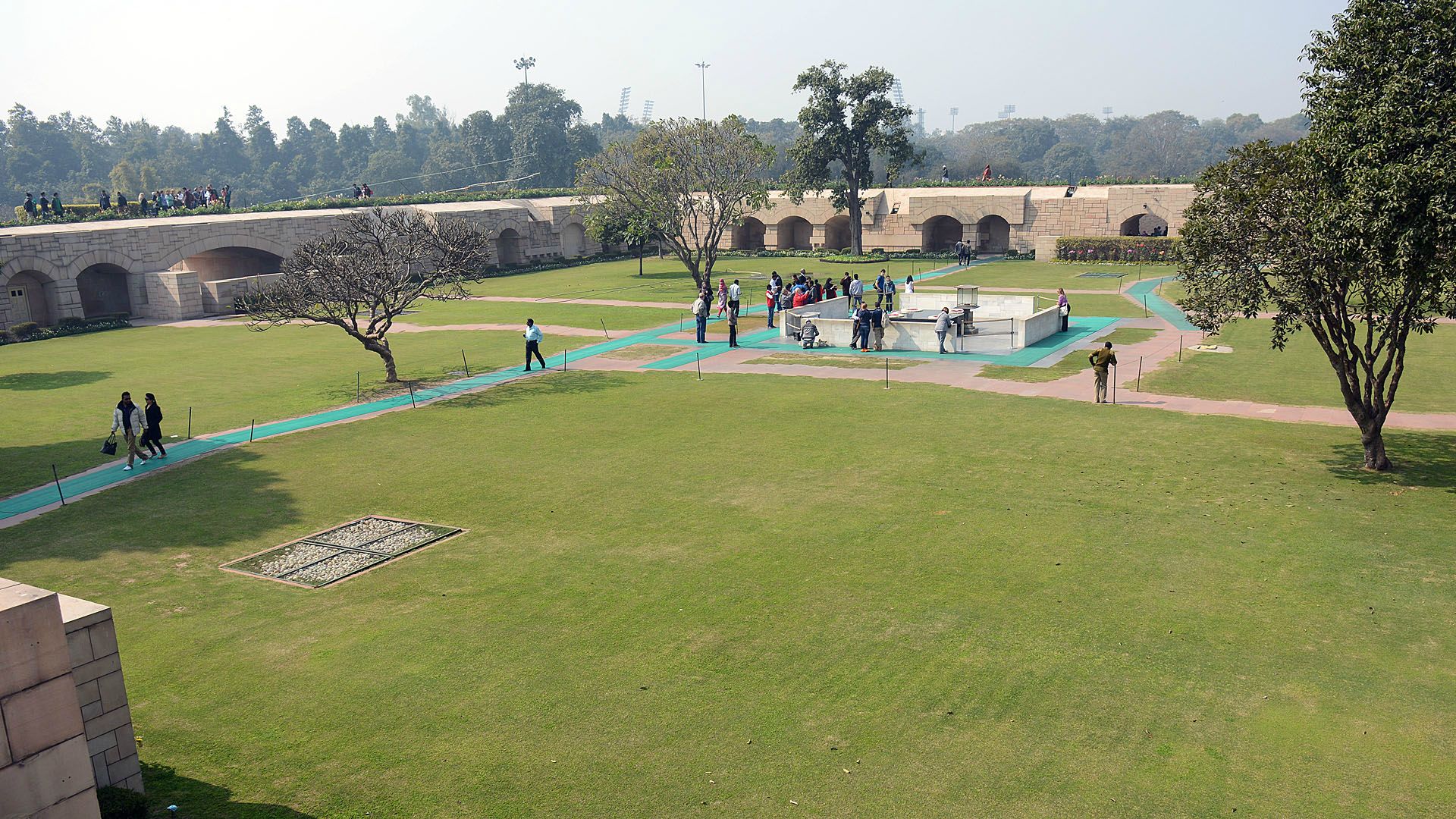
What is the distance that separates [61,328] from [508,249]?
25.9 m

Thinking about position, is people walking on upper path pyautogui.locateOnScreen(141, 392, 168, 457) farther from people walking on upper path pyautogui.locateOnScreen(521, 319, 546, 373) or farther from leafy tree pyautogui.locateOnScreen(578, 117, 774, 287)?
leafy tree pyautogui.locateOnScreen(578, 117, 774, 287)

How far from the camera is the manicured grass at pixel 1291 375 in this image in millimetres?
21562

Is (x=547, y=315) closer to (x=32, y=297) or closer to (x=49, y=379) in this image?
(x=49, y=379)

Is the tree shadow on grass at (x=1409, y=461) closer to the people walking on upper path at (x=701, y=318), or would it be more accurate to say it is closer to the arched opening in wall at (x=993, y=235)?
the people walking on upper path at (x=701, y=318)

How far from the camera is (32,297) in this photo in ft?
132

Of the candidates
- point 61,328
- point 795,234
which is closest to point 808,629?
point 61,328

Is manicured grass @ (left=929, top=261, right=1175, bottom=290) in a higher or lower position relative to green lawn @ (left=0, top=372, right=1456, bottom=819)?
higher

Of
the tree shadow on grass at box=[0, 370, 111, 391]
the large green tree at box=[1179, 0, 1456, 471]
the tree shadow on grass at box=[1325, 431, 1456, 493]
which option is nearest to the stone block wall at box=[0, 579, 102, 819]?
the large green tree at box=[1179, 0, 1456, 471]

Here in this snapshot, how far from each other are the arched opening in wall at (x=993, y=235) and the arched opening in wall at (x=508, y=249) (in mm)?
28447

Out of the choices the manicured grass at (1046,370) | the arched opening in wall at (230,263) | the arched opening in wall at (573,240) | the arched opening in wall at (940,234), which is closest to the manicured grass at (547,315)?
the arched opening in wall at (230,263)

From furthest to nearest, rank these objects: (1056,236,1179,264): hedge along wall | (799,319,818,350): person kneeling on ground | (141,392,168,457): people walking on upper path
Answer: (1056,236,1179,264): hedge along wall → (799,319,818,350): person kneeling on ground → (141,392,168,457): people walking on upper path

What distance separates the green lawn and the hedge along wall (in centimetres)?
3468

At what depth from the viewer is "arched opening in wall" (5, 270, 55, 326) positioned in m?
39.0

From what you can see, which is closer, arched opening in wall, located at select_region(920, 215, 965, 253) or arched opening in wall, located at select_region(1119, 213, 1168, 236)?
arched opening in wall, located at select_region(1119, 213, 1168, 236)
